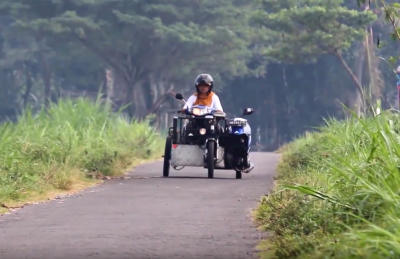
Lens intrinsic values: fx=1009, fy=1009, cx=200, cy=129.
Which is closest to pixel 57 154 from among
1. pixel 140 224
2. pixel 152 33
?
pixel 140 224

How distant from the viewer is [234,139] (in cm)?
1630

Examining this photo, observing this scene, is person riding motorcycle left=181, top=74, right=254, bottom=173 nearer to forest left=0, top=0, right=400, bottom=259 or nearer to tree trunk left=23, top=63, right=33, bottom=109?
forest left=0, top=0, right=400, bottom=259

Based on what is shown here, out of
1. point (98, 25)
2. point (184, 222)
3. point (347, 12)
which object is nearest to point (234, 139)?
point (184, 222)

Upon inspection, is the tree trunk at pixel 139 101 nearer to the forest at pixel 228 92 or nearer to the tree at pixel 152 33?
the tree at pixel 152 33

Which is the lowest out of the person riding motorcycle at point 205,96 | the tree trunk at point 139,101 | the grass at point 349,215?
the tree trunk at point 139,101

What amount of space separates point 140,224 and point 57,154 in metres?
5.97

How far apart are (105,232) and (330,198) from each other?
85.7 inches

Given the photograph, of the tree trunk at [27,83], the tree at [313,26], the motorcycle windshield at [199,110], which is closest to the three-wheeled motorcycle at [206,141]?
the motorcycle windshield at [199,110]

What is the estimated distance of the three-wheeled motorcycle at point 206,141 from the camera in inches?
634

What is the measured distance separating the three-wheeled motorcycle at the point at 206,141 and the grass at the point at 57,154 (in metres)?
1.31

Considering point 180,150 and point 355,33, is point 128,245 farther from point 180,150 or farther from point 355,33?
point 355,33

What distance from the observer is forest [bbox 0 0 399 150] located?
3512 cm

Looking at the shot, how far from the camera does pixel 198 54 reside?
39.5 m

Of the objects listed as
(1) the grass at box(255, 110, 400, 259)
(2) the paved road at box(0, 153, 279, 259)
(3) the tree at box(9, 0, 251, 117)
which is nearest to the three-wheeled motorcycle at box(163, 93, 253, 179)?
(2) the paved road at box(0, 153, 279, 259)
